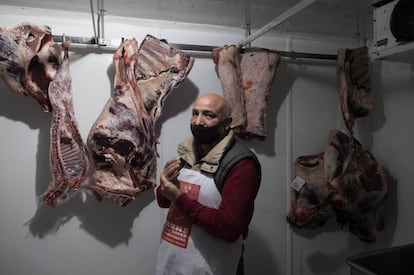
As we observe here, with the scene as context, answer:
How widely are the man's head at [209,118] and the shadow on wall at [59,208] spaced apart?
67 centimetres

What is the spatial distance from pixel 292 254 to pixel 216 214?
3.95 feet

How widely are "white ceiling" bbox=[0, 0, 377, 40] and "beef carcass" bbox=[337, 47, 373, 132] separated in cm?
23

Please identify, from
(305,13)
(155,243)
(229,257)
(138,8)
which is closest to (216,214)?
(229,257)

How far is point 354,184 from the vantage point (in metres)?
1.89

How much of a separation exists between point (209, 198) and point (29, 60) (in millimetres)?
1074

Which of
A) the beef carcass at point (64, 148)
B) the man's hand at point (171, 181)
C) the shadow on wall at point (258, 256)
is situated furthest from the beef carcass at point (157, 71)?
the shadow on wall at point (258, 256)

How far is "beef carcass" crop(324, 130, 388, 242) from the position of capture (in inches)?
73.0

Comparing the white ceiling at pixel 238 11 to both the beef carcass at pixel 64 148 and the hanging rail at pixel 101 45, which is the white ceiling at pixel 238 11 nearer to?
the hanging rail at pixel 101 45

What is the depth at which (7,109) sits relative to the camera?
5.42 feet

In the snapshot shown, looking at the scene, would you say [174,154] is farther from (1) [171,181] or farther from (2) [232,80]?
(1) [171,181]

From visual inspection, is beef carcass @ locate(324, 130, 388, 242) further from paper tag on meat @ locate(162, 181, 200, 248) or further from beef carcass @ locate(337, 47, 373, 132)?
paper tag on meat @ locate(162, 181, 200, 248)

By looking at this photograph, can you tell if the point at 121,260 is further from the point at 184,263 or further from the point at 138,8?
the point at 138,8

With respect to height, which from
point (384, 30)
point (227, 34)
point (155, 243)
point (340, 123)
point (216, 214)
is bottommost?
point (155, 243)

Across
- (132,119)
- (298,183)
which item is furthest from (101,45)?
(298,183)
